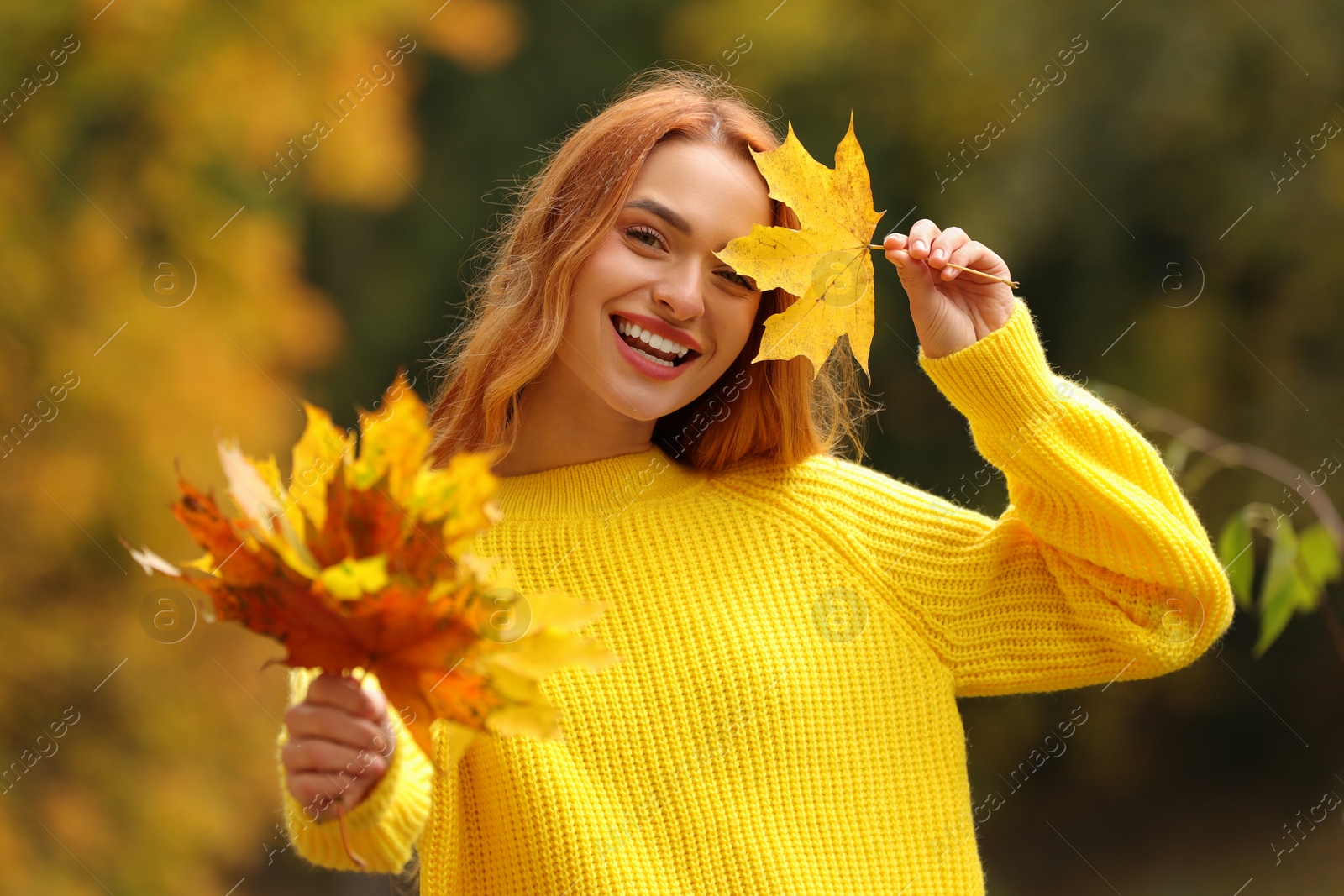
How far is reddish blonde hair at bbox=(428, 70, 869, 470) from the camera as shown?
154 cm

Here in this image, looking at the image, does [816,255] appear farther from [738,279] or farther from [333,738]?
[333,738]

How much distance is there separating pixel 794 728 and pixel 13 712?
2793mm

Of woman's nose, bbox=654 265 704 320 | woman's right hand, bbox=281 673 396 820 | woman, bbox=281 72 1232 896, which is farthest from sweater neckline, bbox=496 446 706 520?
woman's right hand, bbox=281 673 396 820

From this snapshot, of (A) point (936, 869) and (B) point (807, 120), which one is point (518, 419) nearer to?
(A) point (936, 869)

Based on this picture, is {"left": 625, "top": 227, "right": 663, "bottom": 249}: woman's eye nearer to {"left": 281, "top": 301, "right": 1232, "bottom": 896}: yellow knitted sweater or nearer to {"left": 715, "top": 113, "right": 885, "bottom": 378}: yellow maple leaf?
{"left": 715, "top": 113, "right": 885, "bottom": 378}: yellow maple leaf

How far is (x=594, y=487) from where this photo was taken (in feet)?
5.23

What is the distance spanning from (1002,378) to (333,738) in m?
0.82

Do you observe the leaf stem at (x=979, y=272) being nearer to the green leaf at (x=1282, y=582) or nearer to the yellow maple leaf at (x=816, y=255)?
the yellow maple leaf at (x=816, y=255)

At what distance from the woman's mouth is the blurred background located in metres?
1.31

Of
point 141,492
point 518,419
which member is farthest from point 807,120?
point 518,419

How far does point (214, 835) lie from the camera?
3.68 m

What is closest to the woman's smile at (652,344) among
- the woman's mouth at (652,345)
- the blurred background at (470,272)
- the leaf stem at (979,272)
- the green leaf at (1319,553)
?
the woman's mouth at (652,345)

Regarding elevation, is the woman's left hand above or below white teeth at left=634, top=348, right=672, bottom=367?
above

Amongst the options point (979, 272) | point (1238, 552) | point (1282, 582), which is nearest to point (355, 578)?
point (979, 272)
